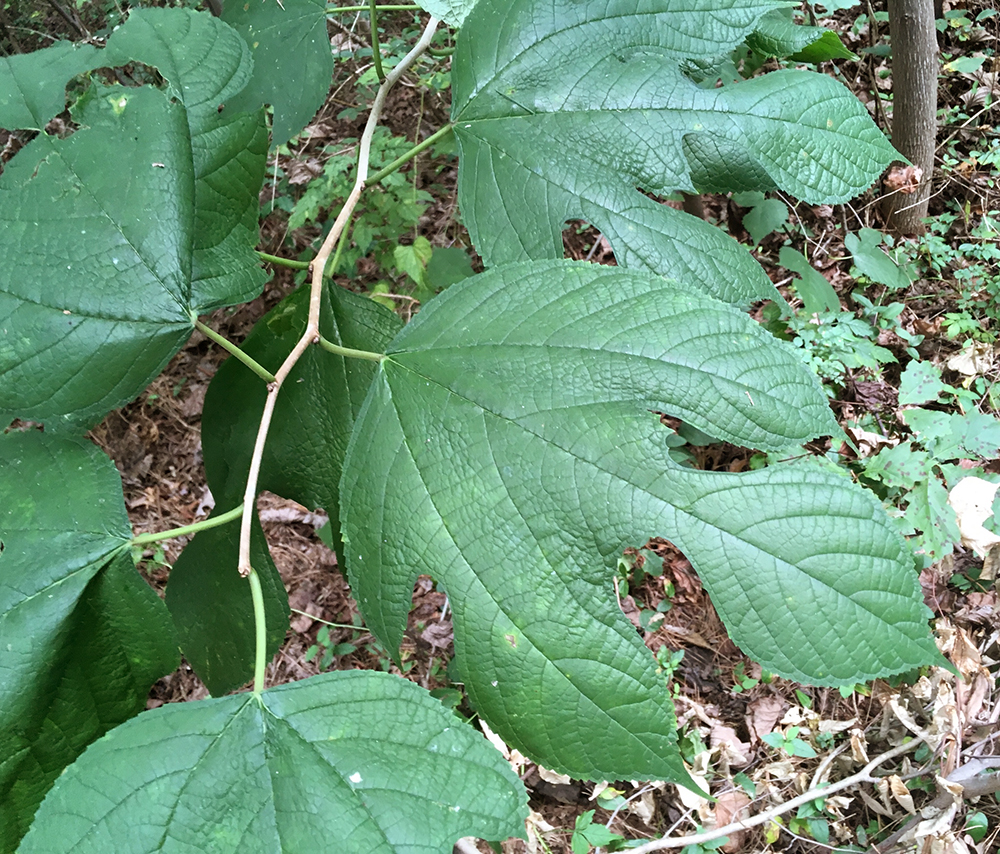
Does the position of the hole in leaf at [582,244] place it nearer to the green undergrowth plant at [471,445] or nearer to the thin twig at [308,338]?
the thin twig at [308,338]

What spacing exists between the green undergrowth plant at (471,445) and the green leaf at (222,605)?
26 millimetres

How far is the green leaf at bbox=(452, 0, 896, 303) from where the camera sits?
0.98 m

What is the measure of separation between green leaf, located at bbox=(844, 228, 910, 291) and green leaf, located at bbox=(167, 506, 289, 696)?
2.57 meters

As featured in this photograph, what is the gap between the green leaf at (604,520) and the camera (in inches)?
29.2

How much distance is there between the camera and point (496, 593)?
790mm

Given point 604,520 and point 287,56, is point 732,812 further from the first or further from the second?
point 287,56

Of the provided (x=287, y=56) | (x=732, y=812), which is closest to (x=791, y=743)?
(x=732, y=812)

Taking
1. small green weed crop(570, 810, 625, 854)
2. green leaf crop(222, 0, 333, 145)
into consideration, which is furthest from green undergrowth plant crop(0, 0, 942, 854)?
small green weed crop(570, 810, 625, 854)

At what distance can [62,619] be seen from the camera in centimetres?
87

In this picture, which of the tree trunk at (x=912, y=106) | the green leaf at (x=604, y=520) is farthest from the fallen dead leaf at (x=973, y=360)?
the green leaf at (x=604, y=520)

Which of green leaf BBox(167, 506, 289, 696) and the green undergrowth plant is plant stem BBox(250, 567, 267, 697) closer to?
the green undergrowth plant

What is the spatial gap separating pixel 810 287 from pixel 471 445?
→ 220 cm

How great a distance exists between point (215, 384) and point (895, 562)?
1157 millimetres

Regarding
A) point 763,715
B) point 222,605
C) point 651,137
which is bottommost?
point 763,715
